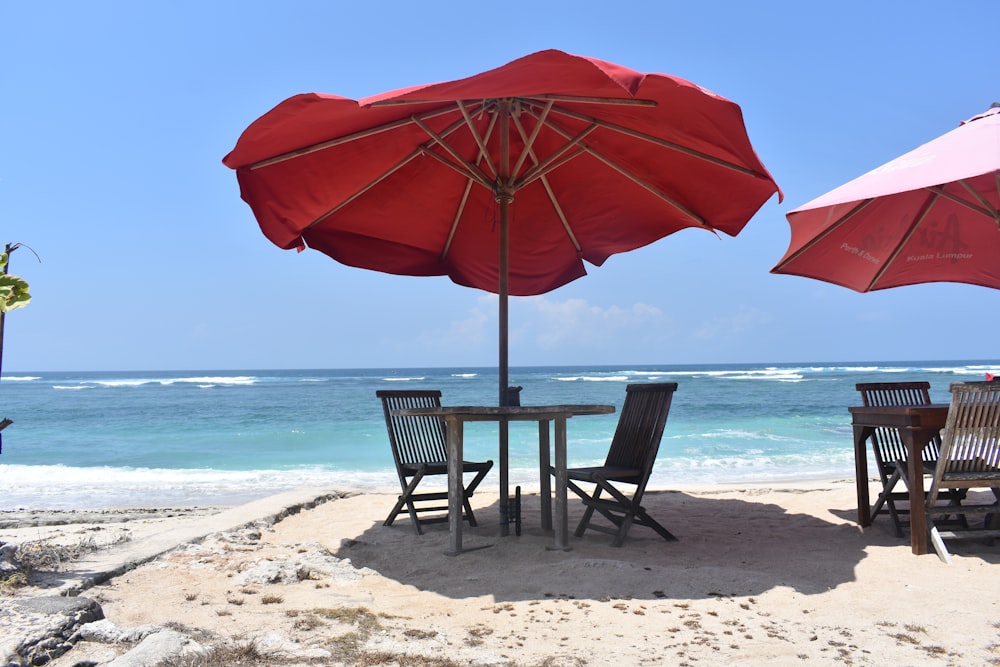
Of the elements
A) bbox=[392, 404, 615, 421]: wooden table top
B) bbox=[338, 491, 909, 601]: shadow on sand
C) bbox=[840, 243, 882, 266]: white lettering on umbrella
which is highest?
bbox=[840, 243, 882, 266]: white lettering on umbrella

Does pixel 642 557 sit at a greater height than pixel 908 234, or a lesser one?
lesser

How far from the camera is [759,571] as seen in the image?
145 inches

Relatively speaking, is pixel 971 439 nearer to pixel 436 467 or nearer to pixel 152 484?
pixel 436 467

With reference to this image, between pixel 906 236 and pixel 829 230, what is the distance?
2.43ft

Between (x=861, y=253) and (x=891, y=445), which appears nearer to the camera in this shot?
(x=891, y=445)

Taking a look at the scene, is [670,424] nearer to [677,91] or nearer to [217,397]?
[677,91]

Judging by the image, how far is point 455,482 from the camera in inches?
161

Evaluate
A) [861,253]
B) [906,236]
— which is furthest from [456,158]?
[906,236]

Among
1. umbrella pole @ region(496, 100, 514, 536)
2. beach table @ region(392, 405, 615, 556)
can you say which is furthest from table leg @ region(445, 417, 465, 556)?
umbrella pole @ region(496, 100, 514, 536)

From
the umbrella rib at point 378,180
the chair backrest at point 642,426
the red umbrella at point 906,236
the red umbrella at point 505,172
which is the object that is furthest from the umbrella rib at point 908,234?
the umbrella rib at point 378,180

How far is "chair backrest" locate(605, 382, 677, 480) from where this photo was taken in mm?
4438

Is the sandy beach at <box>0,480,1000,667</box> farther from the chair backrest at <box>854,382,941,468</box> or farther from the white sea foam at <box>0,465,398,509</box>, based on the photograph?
the white sea foam at <box>0,465,398,509</box>

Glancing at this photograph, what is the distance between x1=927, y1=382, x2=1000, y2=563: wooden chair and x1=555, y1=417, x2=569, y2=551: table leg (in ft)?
6.42

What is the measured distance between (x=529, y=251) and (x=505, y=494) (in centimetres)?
218
